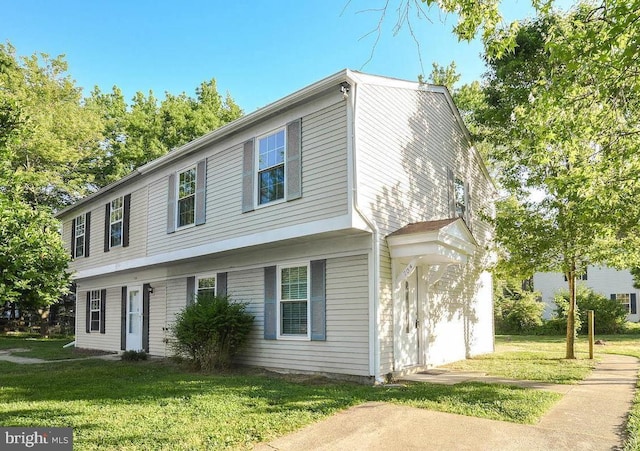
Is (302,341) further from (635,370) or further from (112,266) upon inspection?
(112,266)

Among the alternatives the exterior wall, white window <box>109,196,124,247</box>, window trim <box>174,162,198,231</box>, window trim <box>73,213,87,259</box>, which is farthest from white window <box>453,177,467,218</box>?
window trim <box>73,213,87,259</box>

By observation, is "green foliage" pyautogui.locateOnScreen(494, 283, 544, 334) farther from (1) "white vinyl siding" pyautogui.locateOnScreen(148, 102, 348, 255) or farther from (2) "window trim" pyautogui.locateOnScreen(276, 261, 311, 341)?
(1) "white vinyl siding" pyautogui.locateOnScreen(148, 102, 348, 255)

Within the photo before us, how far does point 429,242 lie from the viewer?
8.62 m

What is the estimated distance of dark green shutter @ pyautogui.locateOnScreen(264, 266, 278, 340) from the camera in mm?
9953

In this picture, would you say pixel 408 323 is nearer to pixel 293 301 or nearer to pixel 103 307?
pixel 293 301

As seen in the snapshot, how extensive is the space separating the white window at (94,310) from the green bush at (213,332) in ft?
26.1

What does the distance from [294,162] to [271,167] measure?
2.54ft

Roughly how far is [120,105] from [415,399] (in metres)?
28.8

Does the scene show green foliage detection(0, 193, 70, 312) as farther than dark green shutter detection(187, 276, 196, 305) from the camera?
No

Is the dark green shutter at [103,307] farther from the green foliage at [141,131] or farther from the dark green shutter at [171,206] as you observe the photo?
the green foliage at [141,131]

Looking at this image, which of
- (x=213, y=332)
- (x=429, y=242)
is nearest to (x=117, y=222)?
(x=213, y=332)

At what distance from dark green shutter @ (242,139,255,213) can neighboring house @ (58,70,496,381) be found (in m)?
0.03

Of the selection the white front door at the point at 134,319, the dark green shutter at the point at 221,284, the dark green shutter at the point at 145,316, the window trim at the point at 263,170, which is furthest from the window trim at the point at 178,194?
the white front door at the point at 134,319

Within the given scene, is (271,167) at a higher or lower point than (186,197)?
higher
